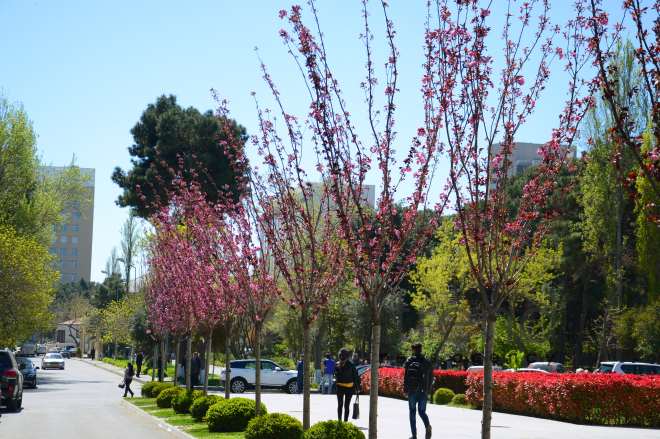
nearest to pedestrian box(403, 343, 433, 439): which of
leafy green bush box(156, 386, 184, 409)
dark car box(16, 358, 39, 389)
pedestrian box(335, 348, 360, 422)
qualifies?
pedestrian box(335, 348, 360, 422)

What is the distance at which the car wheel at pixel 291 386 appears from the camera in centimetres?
2948

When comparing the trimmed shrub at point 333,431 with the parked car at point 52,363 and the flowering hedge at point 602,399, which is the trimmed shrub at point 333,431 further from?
the parked car at point 52,363

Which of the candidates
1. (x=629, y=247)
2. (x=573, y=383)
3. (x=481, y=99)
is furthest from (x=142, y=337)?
(x=481, y=99)

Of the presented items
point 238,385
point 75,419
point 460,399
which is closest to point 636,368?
point 460,399

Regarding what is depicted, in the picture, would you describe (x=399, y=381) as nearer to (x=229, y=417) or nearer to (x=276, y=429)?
(x=229, y=417)

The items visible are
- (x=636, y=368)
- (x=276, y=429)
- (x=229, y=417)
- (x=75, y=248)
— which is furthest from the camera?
(x=75, y=248)

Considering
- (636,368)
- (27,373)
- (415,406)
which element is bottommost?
(27,373)

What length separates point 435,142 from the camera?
860cm

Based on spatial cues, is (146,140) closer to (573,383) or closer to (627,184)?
(573,383)

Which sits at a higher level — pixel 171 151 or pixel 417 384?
pixel 171 151

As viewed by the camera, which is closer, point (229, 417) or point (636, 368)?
point (229, 417)

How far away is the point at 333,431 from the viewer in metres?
→ 9.05

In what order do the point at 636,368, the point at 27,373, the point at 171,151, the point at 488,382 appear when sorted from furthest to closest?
the point at 171,151
the point at 27,373
the point at 636,368
the point at 488,382

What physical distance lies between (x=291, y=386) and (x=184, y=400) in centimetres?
1315
